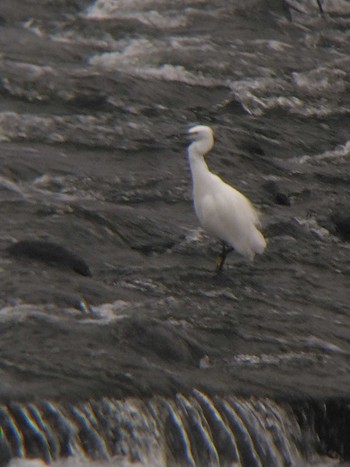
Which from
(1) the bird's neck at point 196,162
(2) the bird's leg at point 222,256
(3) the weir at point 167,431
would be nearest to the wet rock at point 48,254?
(2) the bird's leg at point 222,256

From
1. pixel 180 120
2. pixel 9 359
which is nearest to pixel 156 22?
pixel 180 120

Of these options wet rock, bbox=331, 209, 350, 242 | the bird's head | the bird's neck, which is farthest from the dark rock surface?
the bird's head

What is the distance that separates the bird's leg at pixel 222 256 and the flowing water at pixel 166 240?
3.5 inches

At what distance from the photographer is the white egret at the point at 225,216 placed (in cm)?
1131

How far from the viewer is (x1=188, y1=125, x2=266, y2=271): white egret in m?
11.3

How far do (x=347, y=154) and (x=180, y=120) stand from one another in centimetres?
169

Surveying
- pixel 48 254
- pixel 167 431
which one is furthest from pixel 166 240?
pixel 167 431

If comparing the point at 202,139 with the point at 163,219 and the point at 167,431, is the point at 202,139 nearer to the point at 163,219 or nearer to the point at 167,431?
the point at 163,219

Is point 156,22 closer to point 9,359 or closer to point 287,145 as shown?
point 287,145

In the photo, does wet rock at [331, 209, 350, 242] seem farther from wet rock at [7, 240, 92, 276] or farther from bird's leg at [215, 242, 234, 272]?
wet rock at [7, 240, 92, 276]

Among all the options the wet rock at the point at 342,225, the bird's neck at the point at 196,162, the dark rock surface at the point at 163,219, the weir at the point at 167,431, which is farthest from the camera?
the wet rock at the point at 342,225

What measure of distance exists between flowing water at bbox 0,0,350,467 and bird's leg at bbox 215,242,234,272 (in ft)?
0.29

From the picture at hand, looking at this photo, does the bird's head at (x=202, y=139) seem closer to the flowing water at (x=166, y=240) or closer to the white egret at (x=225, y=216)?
the white egret at (x=225, y=216)

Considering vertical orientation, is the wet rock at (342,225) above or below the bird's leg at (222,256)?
below
